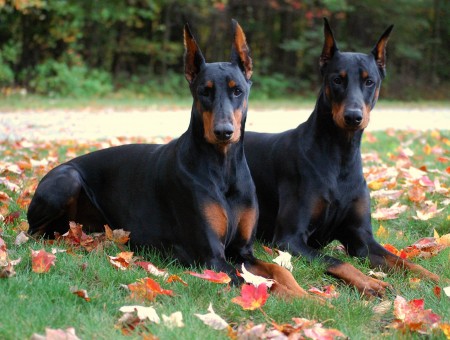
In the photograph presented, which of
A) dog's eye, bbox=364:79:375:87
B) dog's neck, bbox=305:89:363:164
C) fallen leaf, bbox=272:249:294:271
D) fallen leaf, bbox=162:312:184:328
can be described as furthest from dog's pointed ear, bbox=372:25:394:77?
fallen leaf, bbox=162:312:184:328

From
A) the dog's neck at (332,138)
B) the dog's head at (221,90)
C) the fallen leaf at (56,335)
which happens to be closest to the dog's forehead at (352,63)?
the dog's neck at (332,138)

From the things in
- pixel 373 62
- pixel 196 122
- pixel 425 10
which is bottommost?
pixel 196 122

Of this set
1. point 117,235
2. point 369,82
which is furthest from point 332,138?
point 117,235

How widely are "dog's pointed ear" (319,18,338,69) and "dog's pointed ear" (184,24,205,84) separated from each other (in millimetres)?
970

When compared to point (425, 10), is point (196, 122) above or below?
below

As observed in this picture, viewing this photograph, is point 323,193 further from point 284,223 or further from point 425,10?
point 425,10

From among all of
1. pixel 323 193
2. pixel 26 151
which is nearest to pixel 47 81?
pixel 26 151

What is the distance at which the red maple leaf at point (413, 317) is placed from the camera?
2840 millimetres

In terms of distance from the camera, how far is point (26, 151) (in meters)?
7.97

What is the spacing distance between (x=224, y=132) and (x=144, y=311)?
3.66 ft

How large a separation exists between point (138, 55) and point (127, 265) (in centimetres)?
1998

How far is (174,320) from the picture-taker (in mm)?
2783

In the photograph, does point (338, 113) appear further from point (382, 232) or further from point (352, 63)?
point (382, 232)

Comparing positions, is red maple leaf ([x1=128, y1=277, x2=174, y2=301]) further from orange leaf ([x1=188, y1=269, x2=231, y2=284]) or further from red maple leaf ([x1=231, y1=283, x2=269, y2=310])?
red maple leaf ([x1=231, y1=283, x2=269, y2=310])
